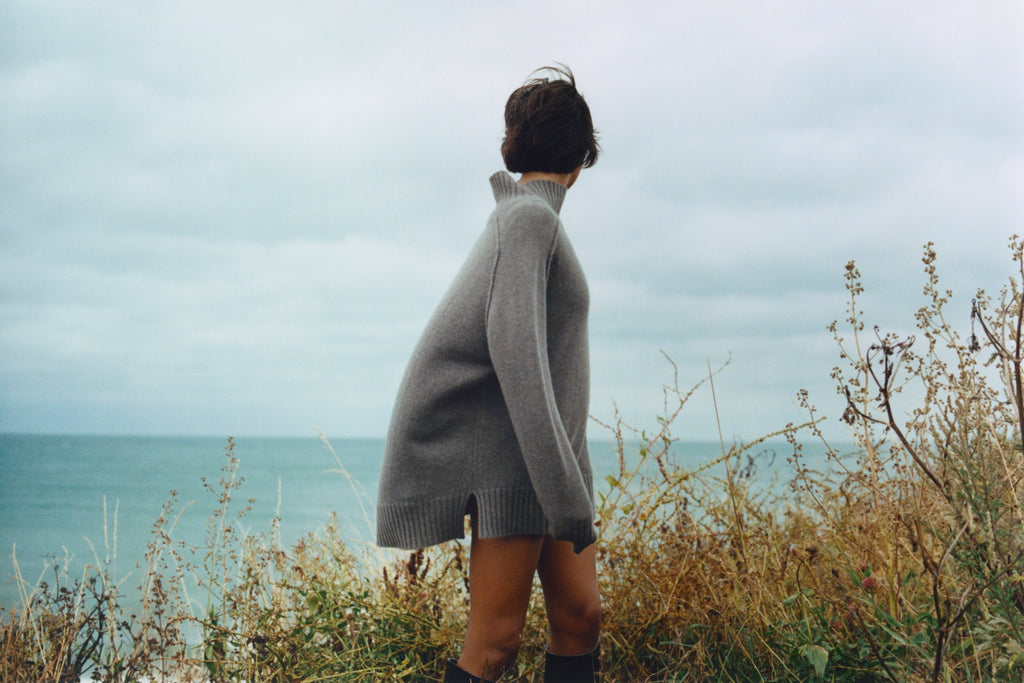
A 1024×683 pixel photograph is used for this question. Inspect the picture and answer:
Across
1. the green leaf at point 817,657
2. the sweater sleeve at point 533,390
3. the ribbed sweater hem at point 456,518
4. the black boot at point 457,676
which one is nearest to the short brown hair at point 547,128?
the sweater sleeve at point 533,390

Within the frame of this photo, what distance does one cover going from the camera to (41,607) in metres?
3.03

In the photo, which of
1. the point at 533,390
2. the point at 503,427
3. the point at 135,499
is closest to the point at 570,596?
the point at 503,427

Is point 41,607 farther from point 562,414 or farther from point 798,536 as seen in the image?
point 798,536

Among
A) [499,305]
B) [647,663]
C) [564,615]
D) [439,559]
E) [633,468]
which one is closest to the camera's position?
[499,305]

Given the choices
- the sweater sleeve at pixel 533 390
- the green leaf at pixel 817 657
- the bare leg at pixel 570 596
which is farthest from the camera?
the green leaf at pixel 817 657

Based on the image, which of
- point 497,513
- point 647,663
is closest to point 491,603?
point 497,513

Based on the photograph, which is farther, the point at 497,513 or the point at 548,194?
the point at 548,194

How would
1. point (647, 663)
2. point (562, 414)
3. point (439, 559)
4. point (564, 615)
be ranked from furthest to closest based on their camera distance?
1. point (439, 559)
2. point (647, 663)
3. point (564, 615)
4. point (562, 414)

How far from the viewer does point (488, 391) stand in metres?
1.68

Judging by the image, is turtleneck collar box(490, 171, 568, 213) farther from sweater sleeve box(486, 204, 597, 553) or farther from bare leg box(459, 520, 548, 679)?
bare leg box(459, 520, 548, 679)

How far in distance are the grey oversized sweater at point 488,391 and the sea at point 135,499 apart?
3.96 feet

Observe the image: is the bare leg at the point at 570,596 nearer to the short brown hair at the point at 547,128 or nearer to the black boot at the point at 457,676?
the black boot at the point at 457,676

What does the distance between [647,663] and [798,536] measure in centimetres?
138

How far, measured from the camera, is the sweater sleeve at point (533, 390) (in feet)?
4.83
